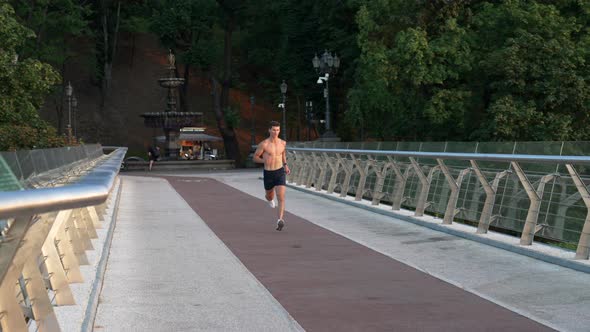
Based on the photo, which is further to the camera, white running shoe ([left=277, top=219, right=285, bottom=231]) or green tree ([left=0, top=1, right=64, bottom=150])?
green tree ([left=0, top=1, right=64, bottom=150])

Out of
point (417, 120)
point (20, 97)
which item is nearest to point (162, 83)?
point (417, 120)

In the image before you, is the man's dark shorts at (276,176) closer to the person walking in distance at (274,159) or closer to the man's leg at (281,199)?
the person walking in distance at (274,159)

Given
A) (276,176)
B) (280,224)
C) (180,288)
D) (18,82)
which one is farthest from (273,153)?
(18,82)

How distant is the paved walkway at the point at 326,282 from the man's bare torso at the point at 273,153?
110 cm

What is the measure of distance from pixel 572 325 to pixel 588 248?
392 cm

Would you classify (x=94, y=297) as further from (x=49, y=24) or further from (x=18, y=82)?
(x=49, y=24)

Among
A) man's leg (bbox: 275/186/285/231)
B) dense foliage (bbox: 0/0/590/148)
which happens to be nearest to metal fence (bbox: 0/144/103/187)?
man's leg (bbox: 275/186/285/231)

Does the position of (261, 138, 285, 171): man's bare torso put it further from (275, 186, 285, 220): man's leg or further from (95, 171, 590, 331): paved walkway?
(95, 171, 590, 331): paved walkway

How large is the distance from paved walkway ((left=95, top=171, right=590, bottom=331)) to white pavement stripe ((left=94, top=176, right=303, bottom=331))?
0.01m

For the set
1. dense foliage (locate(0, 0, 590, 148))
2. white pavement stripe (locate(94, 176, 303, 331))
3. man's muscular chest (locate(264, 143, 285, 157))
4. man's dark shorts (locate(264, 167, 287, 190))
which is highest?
dense foliage (locate(0, 0, 590, 148))

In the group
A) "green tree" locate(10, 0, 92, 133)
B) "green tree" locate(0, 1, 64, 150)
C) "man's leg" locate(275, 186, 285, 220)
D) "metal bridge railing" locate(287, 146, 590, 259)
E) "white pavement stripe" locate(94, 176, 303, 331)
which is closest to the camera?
"white pavement stripe" locate(94, 176, 303, 331)

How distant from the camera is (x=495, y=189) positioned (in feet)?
51.1

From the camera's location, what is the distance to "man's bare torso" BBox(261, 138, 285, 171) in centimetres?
1797

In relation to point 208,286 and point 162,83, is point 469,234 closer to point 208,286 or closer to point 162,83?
point 208,286
